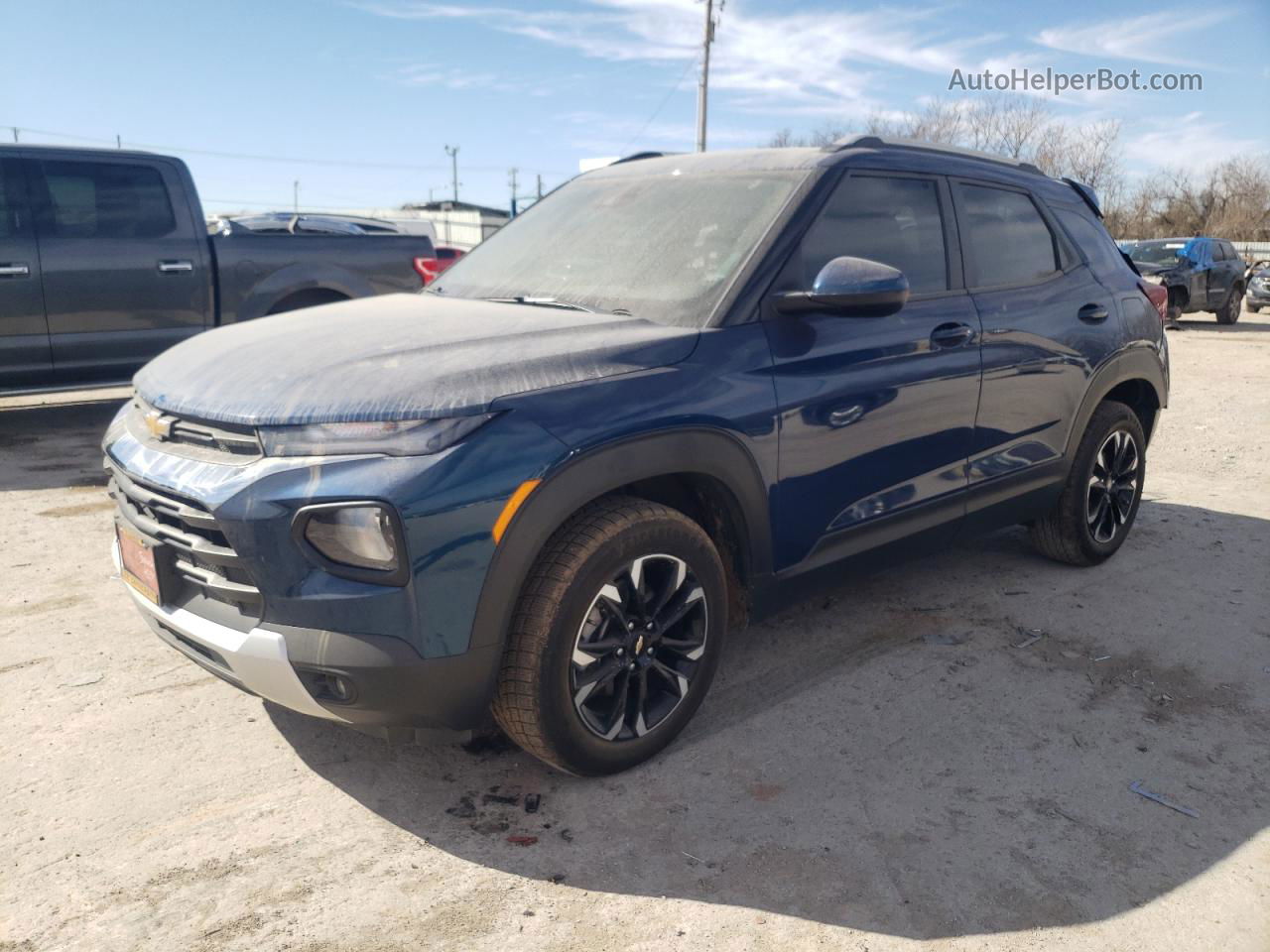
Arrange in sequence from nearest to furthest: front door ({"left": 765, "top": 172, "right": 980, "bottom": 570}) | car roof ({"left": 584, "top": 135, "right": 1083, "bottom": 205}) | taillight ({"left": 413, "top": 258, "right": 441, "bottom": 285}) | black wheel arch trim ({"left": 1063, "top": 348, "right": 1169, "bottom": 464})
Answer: front door ({"left": 765, "top": 172, "right": 980, "bottom": 570}) → car roof ({"left": 584, "top": 135, "right": 1083, "bottom": 205}) → black wheel arch trim ({"left": 1063, "top": 348, "right": 1169, "bottom": 464}) → taillight ({"left": 413, "top": 258, "right": 441, "bottom": 285})

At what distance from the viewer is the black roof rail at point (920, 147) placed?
147 inches

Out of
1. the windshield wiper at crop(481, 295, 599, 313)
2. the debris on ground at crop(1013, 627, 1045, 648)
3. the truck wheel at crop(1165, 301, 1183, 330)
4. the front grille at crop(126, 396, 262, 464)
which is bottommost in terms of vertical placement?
the debris on ground at crop(1013, 627, 1045, 648)

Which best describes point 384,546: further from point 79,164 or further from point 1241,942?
point 79,164

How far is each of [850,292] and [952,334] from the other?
875 mm

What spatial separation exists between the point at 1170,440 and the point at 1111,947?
6.88 m

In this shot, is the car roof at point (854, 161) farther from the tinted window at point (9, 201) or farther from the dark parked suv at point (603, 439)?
the tinted window at point (9, 201)

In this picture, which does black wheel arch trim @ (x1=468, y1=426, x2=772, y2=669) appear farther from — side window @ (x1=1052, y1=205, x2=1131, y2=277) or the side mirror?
side window @ (x1=1052, y1=205, x2=1131, y2=277)

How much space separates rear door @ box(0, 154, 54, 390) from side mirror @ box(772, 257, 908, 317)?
5735mm

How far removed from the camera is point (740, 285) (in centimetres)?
321

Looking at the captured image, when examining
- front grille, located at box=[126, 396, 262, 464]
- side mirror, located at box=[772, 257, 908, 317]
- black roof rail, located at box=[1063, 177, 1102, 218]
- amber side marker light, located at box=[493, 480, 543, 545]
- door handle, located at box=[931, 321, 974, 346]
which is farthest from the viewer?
black roof rail, located at box=[1063, 177, 1102, 218]

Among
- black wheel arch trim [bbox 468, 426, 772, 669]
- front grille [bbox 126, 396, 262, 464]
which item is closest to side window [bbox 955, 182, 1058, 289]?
black wheel arch trim [bbox 468, 426, 772, 669]

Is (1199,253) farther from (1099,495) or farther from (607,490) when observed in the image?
(607,490)

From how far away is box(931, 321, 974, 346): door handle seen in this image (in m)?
3.77

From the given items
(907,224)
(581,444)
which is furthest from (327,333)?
(907,224)
